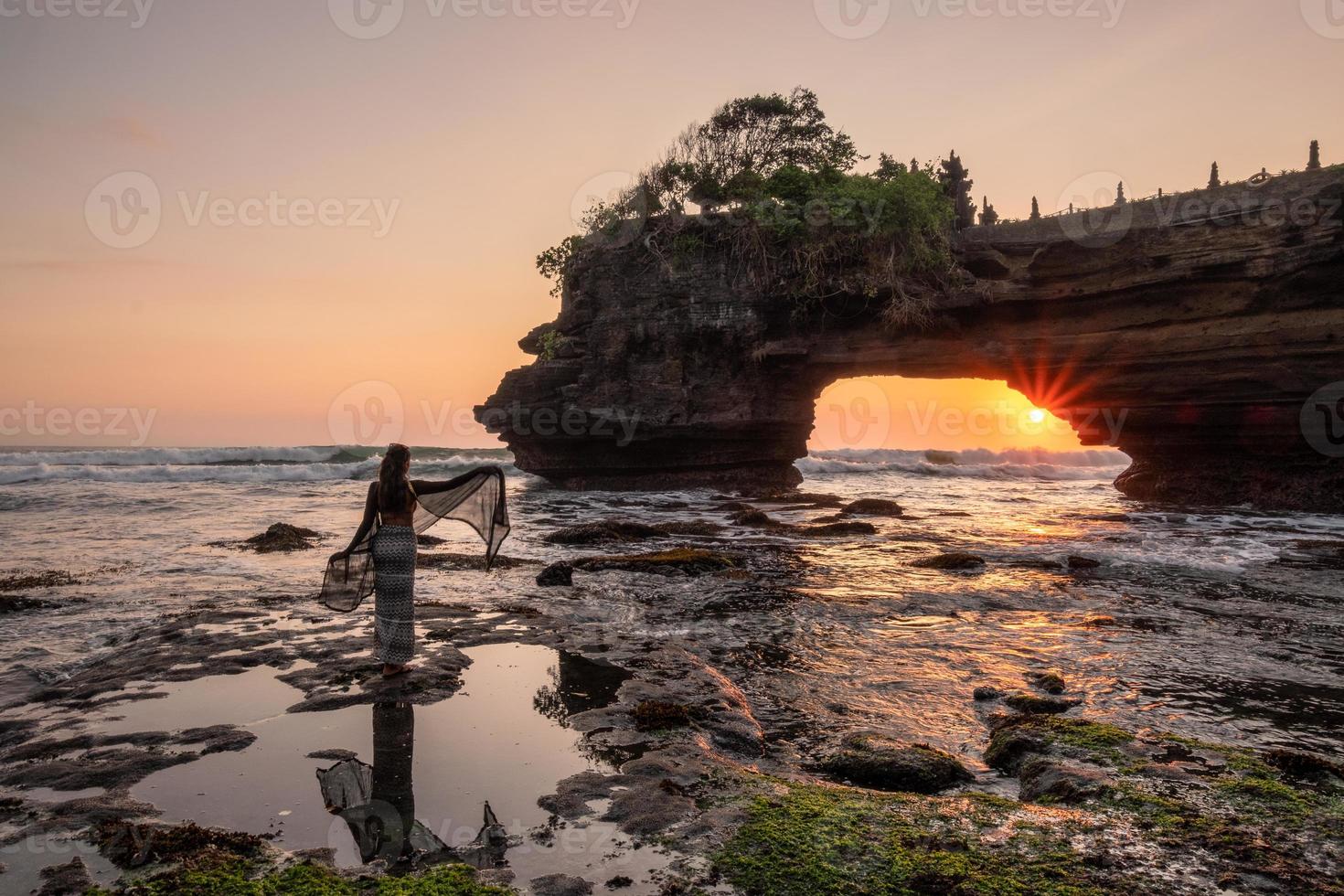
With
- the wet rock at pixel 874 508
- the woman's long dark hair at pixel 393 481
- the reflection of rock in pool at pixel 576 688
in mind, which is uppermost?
the woman's long dark hair at pixel 393 481

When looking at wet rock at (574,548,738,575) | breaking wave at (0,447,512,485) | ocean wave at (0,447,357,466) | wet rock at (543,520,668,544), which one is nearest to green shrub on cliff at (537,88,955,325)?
wet rock at (543,520,668,544)

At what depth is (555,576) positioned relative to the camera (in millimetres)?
10344

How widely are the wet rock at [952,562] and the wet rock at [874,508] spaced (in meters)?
7.53

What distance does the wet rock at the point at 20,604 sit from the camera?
8.20m

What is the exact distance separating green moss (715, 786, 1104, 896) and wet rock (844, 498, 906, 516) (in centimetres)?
1601

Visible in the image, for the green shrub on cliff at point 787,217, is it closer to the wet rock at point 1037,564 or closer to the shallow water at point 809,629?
the shallow water at point 809,629

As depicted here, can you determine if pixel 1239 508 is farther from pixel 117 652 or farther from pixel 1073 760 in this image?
pixel 117 652

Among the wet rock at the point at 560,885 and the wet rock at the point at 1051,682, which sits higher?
the wet rock at the point at 560,885

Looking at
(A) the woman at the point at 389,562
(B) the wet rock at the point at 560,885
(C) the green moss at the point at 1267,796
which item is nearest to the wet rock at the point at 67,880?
(B) the wet rock at the point at 560,885

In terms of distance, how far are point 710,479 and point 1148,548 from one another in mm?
14353

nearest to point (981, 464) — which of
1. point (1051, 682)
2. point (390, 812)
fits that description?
point (1051, 682)

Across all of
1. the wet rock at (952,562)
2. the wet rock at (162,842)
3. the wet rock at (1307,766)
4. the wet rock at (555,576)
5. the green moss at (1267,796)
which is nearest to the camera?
the wet rock at (162,842)

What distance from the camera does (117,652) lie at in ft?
22.2

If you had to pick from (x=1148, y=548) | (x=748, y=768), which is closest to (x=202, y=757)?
(x=748, y=768)
